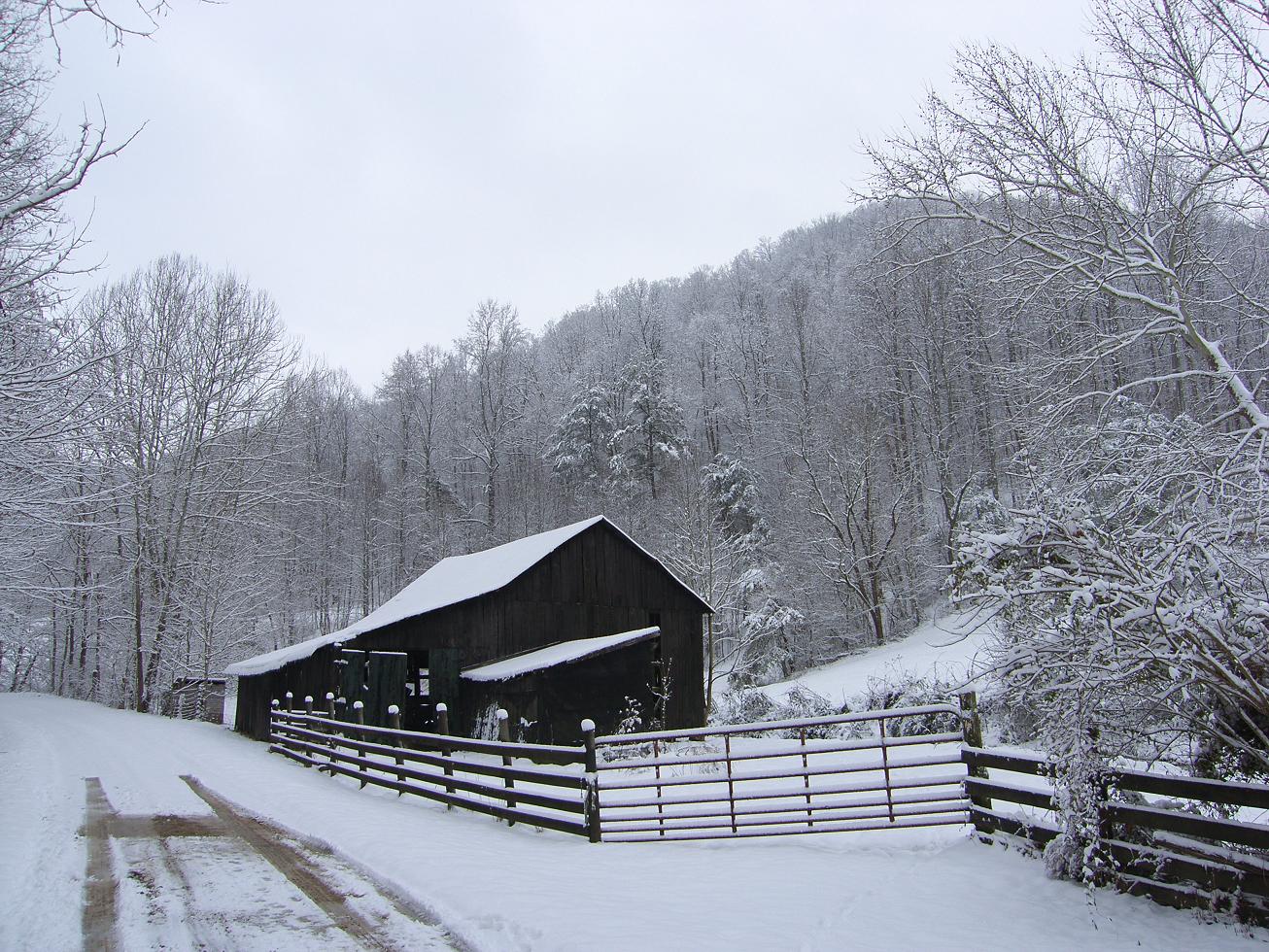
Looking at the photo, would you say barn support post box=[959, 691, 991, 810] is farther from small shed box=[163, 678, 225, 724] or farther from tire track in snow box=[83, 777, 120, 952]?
small shed box=[163, 678, 225, 724]

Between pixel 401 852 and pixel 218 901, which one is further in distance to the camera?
pixel 401 852

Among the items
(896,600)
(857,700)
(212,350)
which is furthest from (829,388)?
(212,350)

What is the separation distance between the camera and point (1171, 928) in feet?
18.2

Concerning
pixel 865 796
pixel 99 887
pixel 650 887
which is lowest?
pixel 865 796

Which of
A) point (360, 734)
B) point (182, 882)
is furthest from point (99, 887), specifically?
point (360, 734)

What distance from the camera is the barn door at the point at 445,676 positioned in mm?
20828

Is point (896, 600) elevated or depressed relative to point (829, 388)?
depressed

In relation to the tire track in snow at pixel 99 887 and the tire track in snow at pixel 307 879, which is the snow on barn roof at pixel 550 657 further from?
the tire track in snow at pixel 99 887

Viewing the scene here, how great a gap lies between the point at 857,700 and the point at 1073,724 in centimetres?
1540

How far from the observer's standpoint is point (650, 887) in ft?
23.7

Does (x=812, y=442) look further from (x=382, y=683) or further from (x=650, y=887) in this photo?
(x=650, y=887)

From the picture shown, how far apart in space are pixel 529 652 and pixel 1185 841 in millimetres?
18243

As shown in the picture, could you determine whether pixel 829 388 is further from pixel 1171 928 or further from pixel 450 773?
pixel 1171 928

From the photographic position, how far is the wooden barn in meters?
19.9
